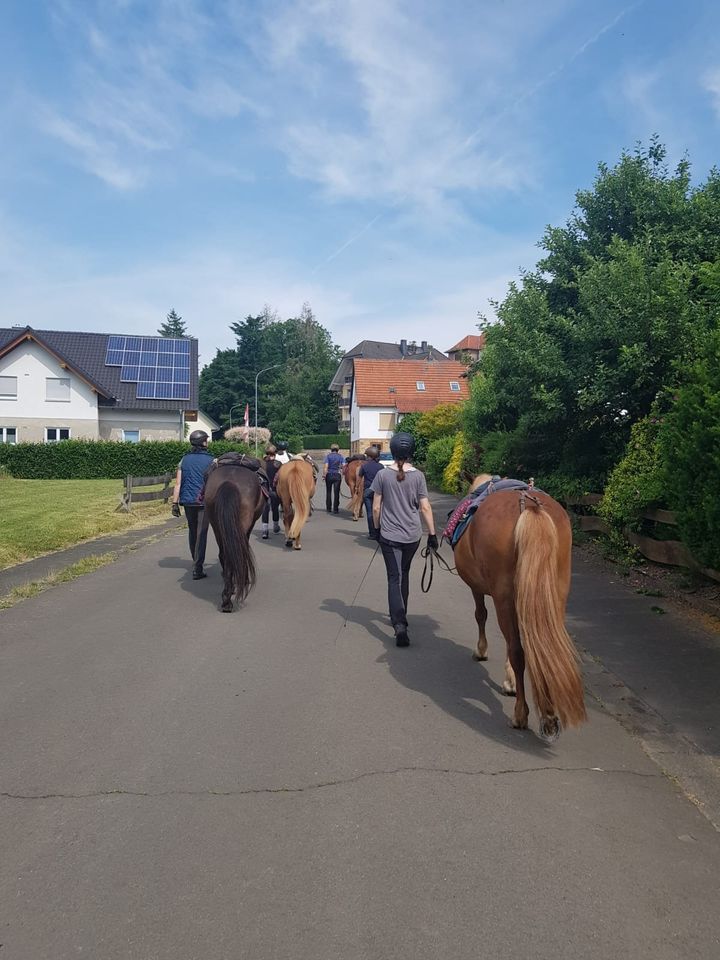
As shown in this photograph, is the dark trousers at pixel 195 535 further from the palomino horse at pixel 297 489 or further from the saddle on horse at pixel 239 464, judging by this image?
the palomino horse at pixel 297 489

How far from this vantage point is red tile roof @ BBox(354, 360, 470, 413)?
70.7 m

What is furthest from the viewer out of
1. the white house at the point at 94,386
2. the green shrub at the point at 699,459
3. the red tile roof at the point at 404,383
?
the red tile roof at the point at 404,383

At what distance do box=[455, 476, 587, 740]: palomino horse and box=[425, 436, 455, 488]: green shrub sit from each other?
24.6 m

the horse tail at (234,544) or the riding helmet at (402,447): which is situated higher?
the riding helmet at (402,447)

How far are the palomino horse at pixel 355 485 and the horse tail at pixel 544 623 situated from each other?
42.8ft

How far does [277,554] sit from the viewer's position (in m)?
13.4

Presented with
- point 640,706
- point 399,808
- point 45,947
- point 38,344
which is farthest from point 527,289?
point 38,344

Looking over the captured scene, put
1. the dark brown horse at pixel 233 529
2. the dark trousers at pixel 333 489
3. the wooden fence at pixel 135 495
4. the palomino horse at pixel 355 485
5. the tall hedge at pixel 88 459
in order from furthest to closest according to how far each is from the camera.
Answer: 1. the tall hedge at pixel 88 459
2. the wooden fence at pixel 135 495
3. the dark trousers at pixel 333 489
4. the palomino horse at pixel 355 485
5. the dark brown horse at pixel 233 529

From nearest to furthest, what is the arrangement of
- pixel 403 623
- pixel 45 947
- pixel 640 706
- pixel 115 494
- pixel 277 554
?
pixel 45 947 → pixel 640 706 → pixel 403 623 → pixel 277 554 → pixel 115 494

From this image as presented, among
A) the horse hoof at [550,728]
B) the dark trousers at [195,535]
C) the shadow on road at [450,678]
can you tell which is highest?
the dark trousers at [195,535]

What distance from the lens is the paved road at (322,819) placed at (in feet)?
9.49

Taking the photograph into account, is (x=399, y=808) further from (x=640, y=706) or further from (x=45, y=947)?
(x=640, y=706)

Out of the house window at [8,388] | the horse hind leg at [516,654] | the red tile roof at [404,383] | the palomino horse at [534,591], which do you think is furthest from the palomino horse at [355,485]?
the red tile roof at [404,383]

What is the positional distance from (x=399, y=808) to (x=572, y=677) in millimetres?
1352
